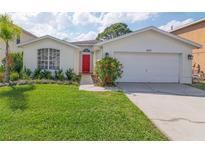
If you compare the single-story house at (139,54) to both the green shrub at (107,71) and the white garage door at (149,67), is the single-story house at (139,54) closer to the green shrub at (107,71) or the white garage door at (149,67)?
the white garage door at (149,67)

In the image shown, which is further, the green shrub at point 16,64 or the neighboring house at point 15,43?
the neighboring house at point 15,43

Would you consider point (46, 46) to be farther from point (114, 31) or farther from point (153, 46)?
point (114, 31)

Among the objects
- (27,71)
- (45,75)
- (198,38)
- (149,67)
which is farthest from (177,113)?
(198,38)

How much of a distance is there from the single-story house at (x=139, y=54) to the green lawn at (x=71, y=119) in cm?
730

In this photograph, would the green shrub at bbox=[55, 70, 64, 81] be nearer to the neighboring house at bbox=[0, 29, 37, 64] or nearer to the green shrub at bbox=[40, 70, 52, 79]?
the green shrub at bbox=[40, 70, 52, 79]

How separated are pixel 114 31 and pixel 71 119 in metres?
42.6

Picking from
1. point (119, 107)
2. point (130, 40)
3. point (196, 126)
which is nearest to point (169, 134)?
point (196, 126)

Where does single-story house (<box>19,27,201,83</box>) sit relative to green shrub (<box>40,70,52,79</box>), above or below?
above

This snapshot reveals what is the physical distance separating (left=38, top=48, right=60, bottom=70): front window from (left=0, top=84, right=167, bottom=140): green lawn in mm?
7929

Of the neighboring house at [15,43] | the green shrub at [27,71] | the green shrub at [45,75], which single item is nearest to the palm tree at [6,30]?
the green shrub at [27,71]

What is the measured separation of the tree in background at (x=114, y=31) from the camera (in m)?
48.6

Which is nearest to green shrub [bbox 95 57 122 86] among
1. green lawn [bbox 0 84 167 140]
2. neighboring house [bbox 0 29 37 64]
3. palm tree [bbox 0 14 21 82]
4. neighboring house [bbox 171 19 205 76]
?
green lawn [bbox 0 84 167 140]

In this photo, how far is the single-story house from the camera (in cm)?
1739

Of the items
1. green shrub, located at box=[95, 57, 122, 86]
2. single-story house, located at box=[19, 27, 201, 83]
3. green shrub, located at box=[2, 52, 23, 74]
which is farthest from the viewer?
green shrub, located at box=[2, 52, 23, 74]
